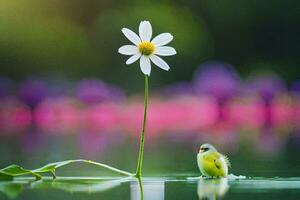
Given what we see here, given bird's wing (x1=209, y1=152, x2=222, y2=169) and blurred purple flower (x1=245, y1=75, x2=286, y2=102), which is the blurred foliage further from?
bird's wing (x1=209, y1=152, x2=222, y2=169)

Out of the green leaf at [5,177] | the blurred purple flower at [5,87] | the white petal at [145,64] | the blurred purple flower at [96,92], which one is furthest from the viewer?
the blurred purple flower at [5,87]

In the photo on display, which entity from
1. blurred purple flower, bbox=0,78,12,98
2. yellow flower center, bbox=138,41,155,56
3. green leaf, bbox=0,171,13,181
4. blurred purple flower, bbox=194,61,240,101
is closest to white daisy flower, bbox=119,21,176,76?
yellow flower center, bbox=138,41,155,56

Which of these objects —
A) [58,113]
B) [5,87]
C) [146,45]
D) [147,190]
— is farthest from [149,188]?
[5,87]

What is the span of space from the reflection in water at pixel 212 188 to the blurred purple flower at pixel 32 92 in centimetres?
310

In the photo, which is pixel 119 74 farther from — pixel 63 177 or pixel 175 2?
pixel 63 177

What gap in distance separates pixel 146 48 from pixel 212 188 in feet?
0.88

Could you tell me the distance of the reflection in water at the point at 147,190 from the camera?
1412 millimetres

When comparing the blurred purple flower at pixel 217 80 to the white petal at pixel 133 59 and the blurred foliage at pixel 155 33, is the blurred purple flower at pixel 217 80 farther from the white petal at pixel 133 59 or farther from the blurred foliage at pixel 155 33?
the white petal at pixel 133 59

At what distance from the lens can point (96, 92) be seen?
477cm

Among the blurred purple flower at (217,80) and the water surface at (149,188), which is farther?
the blurred purple flower at (217,80)

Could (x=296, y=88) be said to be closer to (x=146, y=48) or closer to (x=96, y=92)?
(x=96, y=92)

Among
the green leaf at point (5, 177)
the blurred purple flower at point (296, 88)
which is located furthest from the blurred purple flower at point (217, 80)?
the green leaf at point (5, 177)

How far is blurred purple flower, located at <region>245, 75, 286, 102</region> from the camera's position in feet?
15.3

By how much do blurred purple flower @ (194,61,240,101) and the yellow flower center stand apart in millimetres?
3065
